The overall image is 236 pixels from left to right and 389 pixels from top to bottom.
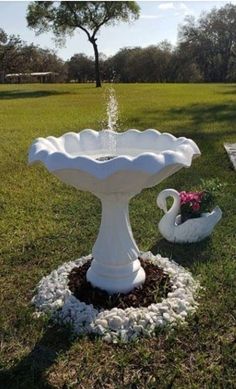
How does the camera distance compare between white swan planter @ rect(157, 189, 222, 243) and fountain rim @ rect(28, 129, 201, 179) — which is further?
white swan planter @ rect(157, 189, 222, 243)

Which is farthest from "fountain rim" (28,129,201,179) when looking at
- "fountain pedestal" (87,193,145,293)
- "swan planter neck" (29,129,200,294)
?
"fountain pedestal" (87,193,145,293)

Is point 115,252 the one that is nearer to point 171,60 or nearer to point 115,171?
point 115,171

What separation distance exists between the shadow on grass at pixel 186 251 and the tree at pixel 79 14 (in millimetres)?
21732

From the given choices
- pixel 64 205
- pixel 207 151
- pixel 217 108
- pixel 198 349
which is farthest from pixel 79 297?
pixel 217 108

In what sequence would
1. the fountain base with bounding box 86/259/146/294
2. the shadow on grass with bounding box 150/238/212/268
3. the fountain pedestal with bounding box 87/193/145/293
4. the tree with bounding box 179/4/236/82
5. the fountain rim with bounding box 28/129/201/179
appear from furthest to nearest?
the tree with bounding box 179/4/236/82, the shadow on grass with bounding box 150/238/212/268, the fountain base with bounding box 86/259/146/294, the fountain pedestal with bounding box 87/193/145/293, the fountain rim with bounding box 28/129/201/179

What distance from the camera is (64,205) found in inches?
194

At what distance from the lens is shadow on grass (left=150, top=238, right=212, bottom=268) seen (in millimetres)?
3480

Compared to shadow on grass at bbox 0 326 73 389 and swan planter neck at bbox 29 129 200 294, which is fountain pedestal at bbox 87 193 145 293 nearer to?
swan planter neck at bbox 29 129 200 294

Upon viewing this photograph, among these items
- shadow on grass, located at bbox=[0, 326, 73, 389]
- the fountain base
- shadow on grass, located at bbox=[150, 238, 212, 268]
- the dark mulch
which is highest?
the fountain base

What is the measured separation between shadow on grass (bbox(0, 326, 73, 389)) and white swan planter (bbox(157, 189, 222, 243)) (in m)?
1.38

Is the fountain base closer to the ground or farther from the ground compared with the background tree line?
closer to the ground

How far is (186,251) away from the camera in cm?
362

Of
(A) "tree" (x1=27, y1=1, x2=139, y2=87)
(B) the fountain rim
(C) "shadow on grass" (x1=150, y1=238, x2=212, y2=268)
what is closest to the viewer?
(B) the fountain rim

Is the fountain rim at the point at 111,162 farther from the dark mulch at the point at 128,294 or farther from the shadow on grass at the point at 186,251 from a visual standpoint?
the shadow on grass at the point at 186,251
